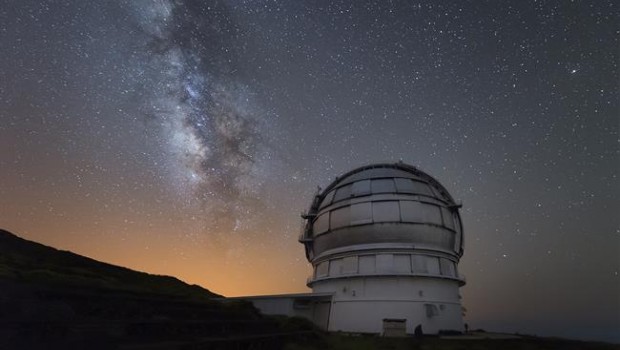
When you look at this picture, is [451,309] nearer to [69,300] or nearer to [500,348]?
[500,348]

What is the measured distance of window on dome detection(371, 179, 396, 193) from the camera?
95.2 ft

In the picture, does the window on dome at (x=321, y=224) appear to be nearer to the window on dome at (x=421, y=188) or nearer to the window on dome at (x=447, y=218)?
the window on dome at (x=421, y=188)

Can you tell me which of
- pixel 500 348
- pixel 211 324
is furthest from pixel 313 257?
pixel 211 324

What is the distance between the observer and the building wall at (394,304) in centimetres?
2545

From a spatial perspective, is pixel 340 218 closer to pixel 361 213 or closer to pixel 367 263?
pixel 361 213

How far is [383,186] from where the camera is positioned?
96.4ft

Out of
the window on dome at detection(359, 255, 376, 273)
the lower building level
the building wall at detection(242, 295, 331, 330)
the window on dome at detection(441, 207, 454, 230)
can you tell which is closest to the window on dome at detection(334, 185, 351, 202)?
the window on dome at detection(359, 255, 376, 273)

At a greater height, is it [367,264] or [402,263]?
[402,263]

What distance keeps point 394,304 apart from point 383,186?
855 centimetres

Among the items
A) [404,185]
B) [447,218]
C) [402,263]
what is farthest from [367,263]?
[447,218]

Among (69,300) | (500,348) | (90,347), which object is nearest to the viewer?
(90,347)

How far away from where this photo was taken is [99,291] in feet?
45.5

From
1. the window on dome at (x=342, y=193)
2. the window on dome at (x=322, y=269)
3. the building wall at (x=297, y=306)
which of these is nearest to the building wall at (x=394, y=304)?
the building wall at (x=297, y=306)

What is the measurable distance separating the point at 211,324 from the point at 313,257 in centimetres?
1846
